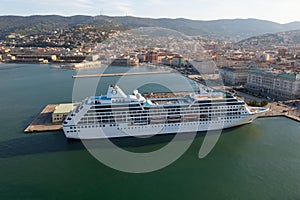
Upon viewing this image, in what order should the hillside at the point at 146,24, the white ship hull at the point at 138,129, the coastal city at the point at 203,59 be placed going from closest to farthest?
the white ship hull at the point at 138,129
the coastal city at the point at 203,59
the hillside at the point at 146,24

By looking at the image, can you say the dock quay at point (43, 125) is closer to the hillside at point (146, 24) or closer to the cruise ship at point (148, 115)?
the cruise ship at point (148, 115)

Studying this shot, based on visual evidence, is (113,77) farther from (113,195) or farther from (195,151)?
(113,195)

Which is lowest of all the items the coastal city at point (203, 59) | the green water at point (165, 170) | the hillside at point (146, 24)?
the green water at point (165, 170)

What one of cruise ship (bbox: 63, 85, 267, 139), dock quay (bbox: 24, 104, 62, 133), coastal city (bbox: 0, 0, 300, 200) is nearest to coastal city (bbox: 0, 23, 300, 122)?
coastal city (bbox: 0, 0, 300, 200)

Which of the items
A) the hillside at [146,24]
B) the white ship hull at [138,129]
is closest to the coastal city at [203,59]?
the white ship hull at [138,129]

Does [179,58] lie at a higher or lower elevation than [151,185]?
higher

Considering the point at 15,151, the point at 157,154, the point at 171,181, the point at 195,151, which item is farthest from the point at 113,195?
the point at 15,151

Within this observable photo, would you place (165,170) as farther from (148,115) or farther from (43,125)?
(43,125)

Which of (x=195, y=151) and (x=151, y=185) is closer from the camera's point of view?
(x=151, y=185)
